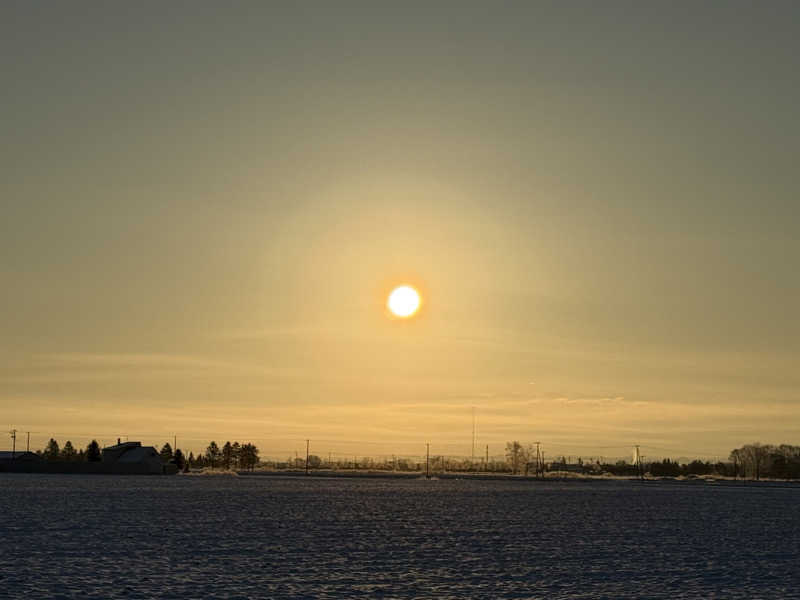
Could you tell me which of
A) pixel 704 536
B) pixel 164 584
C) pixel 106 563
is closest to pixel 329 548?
pixel 106 563

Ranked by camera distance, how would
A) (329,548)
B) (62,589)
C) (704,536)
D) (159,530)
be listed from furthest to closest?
Result: 1. (704,536)
2. (159,530)
3. (329,548)
4. (62,589)

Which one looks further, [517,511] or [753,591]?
[517,511]

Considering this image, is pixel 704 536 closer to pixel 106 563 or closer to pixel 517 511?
pixel 517 511

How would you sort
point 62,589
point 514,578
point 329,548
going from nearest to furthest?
point 62,589, point 514,578, point 329,548

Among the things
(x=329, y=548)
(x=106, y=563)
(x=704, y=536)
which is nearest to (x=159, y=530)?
(x=329, y=548)

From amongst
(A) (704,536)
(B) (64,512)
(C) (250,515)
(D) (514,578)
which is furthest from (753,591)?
(B) (64,512)

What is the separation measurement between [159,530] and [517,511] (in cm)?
7503

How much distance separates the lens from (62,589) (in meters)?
55.6

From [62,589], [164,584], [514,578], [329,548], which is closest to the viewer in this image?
[62,589]

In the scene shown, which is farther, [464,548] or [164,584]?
[464,548]

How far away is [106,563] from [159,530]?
32762 millimetres

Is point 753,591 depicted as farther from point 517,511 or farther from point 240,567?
point 517,511

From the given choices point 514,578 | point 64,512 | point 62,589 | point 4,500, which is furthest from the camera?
point 4,500

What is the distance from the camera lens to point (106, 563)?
69.1 m
